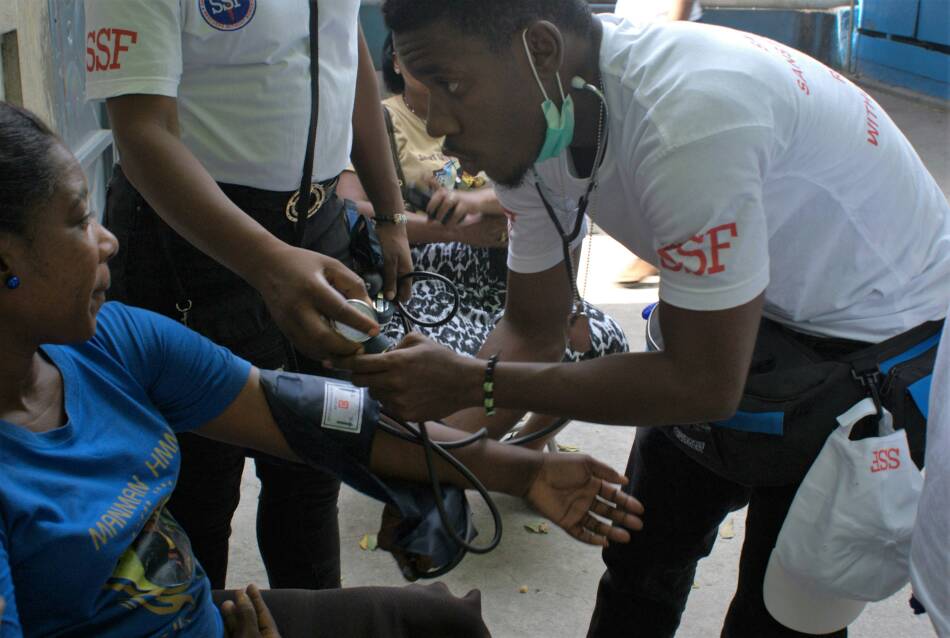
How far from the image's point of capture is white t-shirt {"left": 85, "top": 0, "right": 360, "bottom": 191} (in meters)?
1.91

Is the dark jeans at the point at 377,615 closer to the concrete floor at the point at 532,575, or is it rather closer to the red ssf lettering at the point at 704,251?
the red ssf lettering at the point at 704,251

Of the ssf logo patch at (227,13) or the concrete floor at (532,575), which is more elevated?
the ssf logo patch at (227,13)

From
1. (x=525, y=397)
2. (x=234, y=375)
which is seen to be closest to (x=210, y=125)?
(x=234, y=375)

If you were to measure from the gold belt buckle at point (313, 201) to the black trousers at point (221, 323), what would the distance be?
0.05ft

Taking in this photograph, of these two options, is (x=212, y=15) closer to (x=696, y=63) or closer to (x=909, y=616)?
(x=696, y=63)

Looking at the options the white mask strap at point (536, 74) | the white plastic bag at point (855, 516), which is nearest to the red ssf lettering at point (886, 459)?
the white plastic bag at point (855, 516)

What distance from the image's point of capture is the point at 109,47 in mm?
1917

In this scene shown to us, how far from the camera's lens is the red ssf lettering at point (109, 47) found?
1.91m

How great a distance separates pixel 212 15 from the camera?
1.96 m

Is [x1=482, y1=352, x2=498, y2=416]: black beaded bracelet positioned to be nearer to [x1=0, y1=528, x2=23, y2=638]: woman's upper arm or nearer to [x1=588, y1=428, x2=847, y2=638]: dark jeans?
[x1=588, y1=428, x2=847, y2=638]: dark jeans

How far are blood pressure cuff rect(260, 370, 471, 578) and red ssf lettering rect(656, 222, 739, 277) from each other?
588 millimetres

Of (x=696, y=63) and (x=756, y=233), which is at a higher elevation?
(x=696, y=63)

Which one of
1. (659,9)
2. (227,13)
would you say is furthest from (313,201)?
(659,9)

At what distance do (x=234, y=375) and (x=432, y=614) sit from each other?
0.54m
